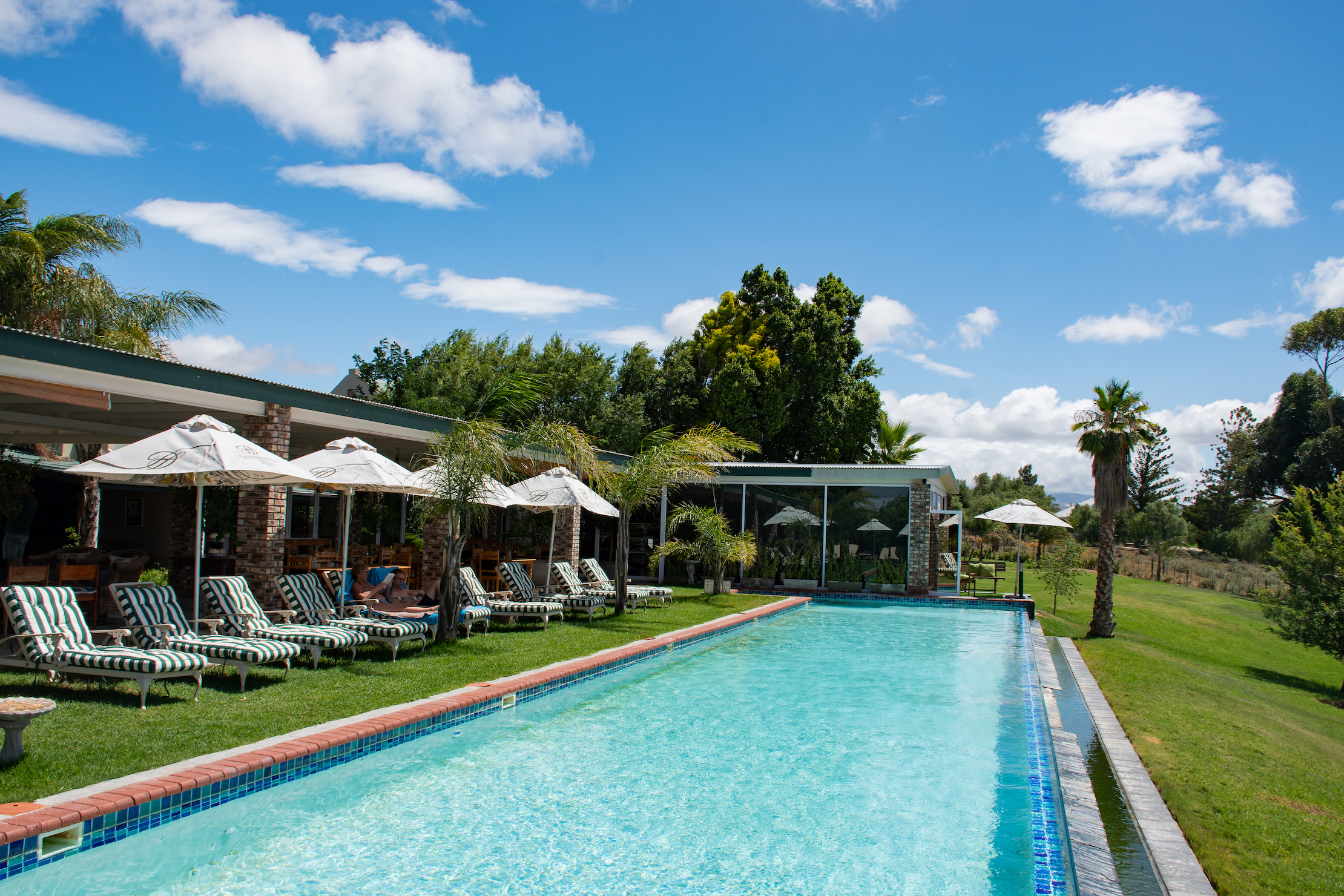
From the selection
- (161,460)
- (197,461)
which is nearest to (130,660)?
(197,461)

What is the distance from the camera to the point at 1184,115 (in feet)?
44.9

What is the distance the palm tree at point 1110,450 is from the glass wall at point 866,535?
15.3ft

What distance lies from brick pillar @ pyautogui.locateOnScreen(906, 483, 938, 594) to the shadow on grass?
21.2 ft

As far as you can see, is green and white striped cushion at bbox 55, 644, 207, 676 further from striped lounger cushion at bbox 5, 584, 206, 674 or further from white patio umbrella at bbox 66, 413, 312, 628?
white patio umbrella at bbox 66, 413, 312, 628

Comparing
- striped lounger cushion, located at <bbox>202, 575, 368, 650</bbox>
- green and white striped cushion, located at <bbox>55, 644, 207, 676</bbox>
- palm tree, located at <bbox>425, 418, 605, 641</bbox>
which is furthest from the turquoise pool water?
palm tree, located at <bbox>425, 418, 605, 641</bbox>

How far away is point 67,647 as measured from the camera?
252 inches

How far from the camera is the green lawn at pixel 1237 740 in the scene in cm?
468

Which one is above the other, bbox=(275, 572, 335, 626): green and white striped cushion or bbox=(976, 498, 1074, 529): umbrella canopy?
bbox=(976, 498, 1074, 529): umbrella canopy

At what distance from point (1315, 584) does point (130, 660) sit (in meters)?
18.2

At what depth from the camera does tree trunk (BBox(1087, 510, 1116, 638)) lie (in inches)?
612

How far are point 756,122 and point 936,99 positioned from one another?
3.63 metres

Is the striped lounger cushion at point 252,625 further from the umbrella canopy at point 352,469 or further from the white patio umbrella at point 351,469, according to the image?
the umbrella canopy at point 352,469

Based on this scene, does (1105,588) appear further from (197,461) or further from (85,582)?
(85,582)

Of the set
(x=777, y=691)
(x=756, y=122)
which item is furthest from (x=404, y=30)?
(x=777, y=691)
